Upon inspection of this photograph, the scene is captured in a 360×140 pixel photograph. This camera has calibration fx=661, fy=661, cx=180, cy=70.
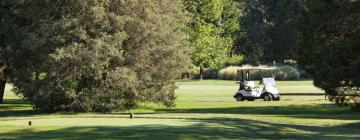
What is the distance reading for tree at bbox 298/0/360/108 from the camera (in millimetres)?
31828

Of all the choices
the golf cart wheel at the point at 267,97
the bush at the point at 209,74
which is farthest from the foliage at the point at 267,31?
the golf cart wheel at the point at 267,97

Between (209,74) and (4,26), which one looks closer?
(4,26)

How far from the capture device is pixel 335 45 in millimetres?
32562

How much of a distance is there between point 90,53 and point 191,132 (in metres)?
15.6

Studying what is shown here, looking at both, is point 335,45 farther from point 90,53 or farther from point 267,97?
point 267,97

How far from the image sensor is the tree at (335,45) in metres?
31.8

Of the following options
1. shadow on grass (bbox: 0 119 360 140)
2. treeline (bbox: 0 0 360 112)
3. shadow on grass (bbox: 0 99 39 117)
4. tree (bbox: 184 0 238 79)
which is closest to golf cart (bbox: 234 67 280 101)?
treeline (bbox: 0 0 360 112)

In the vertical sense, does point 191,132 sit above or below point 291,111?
above

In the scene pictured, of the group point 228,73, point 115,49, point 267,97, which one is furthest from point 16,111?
point 228,73

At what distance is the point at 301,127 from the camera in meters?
27.2

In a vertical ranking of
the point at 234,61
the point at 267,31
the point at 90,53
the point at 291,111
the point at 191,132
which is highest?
the point at 267,31

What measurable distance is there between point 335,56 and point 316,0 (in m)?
3.82

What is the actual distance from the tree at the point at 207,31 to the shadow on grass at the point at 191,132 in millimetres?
46442

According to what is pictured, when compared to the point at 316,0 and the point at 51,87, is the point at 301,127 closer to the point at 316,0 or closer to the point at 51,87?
the point at 316,0
